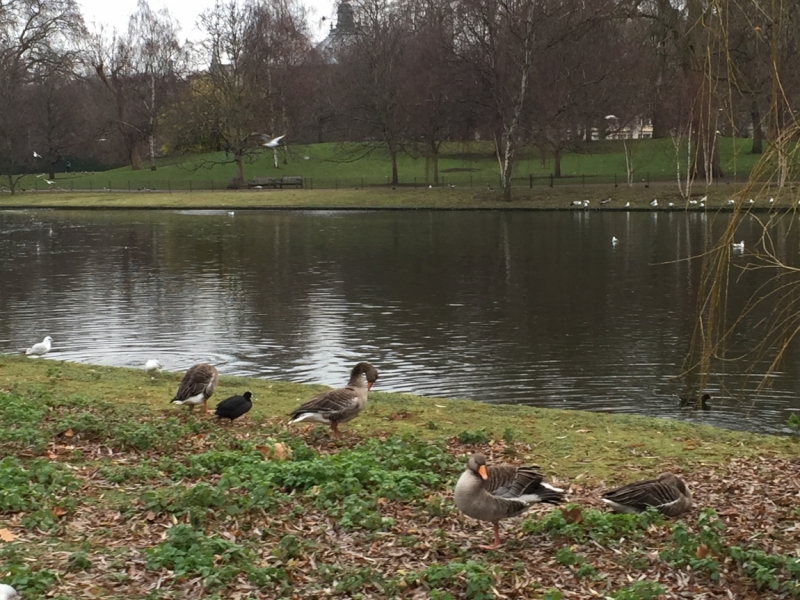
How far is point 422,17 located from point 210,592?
2834 inches

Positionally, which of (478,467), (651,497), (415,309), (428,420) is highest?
(478,467)

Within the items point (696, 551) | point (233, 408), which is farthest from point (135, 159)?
point (696, 551)

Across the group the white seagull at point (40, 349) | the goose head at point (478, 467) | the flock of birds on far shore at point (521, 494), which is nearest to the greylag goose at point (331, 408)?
Answer: the flock of birds on far shore at point (521, 494)

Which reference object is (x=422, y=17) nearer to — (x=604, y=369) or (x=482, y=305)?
(x=482, y=305)

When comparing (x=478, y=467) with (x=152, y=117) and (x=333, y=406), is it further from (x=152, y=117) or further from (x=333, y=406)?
(x=152, y=117)

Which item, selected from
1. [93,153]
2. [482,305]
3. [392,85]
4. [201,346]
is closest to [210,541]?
[201,346]

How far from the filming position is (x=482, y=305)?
25.9 meters

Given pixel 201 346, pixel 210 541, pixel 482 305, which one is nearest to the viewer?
pixel 210 541

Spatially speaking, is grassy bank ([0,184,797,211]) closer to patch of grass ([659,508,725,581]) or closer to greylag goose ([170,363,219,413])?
greylag goose ([170,363,219,413])

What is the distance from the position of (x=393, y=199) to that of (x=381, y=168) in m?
21.0

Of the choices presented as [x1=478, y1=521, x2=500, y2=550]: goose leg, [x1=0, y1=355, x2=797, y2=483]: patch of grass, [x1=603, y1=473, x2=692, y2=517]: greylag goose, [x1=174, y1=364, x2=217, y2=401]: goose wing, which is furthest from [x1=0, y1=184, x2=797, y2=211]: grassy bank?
[x1=478, y1=521, x2=500, y2=550]: goose leg

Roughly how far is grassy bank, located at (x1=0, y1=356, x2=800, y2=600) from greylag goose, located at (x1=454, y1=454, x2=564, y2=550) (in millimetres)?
201

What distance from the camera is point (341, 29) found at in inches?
3703

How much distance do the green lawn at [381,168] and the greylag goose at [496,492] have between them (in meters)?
64.9
